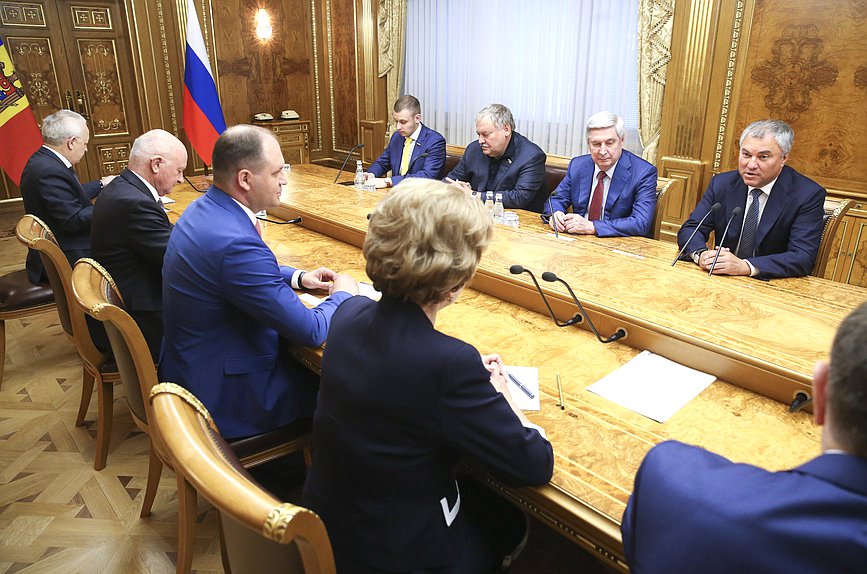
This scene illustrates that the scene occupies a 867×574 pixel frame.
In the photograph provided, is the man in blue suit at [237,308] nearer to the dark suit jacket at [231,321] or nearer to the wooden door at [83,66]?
the dark suit jacket at [231,321]

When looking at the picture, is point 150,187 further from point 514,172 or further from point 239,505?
point 514,172

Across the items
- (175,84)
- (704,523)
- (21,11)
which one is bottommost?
(704,523)

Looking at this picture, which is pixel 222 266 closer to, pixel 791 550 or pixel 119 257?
pixel 119 257

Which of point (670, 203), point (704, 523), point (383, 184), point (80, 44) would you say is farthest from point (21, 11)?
point (704, 523)

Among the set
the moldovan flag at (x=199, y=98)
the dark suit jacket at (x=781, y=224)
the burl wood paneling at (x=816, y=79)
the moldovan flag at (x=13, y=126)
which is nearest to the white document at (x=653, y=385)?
the dark suit jacket at (x=781, y=224)

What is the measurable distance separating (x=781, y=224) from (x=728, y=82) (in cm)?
198

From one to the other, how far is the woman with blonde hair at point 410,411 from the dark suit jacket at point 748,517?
30 cm

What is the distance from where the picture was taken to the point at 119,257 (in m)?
2.30

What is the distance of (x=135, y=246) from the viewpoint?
2273mm

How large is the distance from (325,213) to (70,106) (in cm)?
436

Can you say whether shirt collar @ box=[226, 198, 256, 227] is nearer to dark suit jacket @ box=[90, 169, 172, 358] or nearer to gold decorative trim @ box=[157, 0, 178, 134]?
dark suit jacket @ box=[90, 169, 172, 358]

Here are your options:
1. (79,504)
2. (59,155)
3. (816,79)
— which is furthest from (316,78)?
(79,504)

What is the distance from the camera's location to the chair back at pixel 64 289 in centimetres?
215

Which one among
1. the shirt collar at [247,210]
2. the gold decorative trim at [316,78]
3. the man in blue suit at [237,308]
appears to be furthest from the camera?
the gold decorative trim at [316,78]
